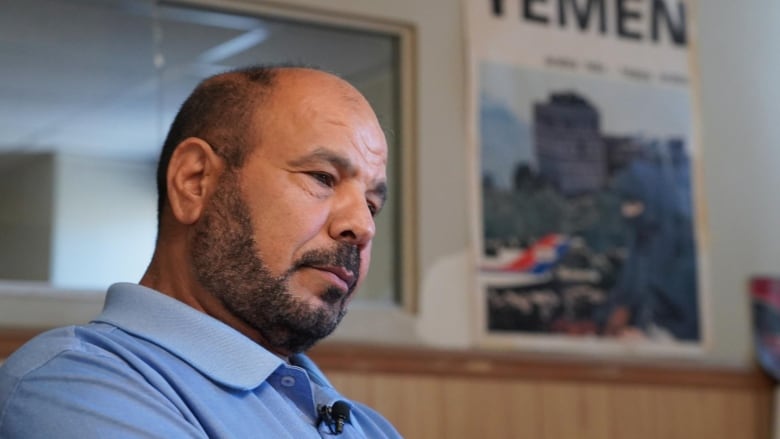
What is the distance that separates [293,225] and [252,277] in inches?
2.8

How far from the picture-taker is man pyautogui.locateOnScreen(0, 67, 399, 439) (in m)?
1.07

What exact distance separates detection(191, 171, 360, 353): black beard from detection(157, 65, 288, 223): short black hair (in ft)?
0.13

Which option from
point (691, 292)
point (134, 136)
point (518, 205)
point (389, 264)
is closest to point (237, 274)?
point (134, 136)

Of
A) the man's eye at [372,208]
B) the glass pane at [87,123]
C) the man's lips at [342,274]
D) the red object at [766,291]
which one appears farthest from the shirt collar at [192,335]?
the red object at [766,291]

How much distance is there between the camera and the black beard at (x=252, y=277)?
1.22 m

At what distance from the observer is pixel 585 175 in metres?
3.31

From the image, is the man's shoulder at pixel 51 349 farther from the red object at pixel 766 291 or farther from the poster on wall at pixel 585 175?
the red object at pixel 766 291

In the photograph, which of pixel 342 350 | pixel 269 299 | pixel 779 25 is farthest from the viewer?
pixel 779 25

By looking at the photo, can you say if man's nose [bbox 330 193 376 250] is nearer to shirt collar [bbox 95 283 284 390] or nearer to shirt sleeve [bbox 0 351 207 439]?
shirt collar [bbox 95 283 284 390]

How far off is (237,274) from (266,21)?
1820mm

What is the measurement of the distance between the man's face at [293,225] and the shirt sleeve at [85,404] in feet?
0.68

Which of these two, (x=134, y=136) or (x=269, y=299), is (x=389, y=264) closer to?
(x=134, y=136)

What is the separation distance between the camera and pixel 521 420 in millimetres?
3090

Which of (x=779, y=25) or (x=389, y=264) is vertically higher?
(x=779, y=25)
